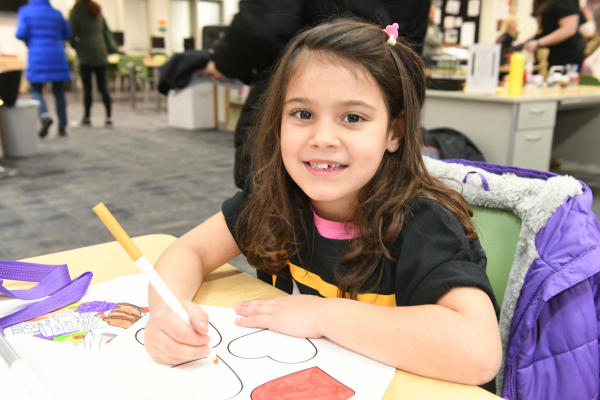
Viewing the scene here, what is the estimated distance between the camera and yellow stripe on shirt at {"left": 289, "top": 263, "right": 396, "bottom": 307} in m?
0.82

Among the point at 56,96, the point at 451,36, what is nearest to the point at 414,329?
the point at 56,96

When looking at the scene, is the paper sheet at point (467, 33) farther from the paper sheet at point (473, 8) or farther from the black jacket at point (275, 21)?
the black jacket at point (275, 21)

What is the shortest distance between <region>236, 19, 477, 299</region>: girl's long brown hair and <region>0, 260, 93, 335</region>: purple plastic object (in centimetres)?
29

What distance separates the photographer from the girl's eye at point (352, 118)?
2.55 ft

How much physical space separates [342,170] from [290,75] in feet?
0.60

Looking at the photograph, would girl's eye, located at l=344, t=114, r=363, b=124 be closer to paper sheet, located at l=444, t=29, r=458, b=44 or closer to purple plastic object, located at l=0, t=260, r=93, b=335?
purple plastic object, located at l=0, t=260, r=93, b=335

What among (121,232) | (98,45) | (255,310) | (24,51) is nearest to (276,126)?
(255,310)

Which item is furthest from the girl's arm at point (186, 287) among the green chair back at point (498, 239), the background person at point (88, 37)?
the background person at point (88, 37)

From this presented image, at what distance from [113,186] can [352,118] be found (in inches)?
127

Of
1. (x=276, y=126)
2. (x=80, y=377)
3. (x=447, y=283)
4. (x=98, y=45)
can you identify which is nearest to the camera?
(x=80, y=377)

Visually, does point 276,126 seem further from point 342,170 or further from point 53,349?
point 53,349

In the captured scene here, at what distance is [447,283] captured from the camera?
0.66m

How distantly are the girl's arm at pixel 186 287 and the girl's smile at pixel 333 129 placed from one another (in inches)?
8.5

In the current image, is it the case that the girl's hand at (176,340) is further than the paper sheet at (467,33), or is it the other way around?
the paper sheet at (467,33)
